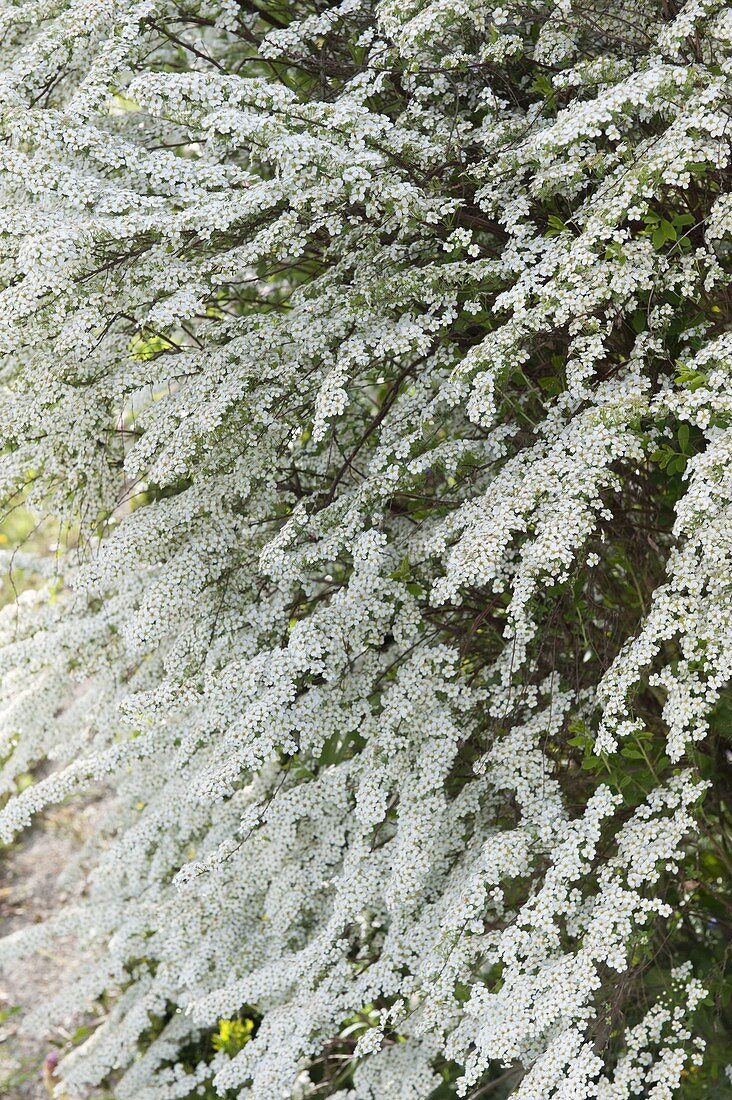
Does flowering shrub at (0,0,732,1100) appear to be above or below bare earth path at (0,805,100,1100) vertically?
above

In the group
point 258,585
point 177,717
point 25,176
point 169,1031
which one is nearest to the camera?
point 25,176

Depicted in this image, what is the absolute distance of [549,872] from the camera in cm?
242

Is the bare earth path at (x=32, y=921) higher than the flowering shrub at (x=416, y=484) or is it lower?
lower

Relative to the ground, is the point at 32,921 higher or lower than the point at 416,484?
lower

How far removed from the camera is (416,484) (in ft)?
9.04

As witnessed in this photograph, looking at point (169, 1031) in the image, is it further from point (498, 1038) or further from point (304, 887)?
point (498, 1038)

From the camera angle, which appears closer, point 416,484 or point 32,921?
point 416,484

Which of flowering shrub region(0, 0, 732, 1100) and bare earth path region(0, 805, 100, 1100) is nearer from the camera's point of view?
flowering shrub region(0, 0, 732, 1100)

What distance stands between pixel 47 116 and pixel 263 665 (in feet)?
4.48

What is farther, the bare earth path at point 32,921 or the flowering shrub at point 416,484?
the bare earth path at point 32,921

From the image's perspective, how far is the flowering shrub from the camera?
2.32 m

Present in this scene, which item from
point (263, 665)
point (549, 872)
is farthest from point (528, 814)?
point (263, 665)

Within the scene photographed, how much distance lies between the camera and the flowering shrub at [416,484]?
2.32 metres

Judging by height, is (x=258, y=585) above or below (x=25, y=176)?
below
